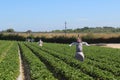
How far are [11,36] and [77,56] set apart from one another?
3161 inches

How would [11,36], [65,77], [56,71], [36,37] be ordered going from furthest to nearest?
[11,36]
[36,37]
[56,71]
[65,77]

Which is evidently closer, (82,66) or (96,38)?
(82,66)

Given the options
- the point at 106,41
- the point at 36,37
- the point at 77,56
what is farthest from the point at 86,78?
the point at 36,37

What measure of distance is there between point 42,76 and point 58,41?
71.2 metres

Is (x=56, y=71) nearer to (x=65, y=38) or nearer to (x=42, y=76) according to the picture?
(x=42, y=76)

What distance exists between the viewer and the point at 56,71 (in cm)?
2000

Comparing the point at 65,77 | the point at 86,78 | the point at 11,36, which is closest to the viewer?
the point at 86,78

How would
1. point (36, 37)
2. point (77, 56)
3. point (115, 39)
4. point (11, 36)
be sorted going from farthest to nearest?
point (11, 36)
point (36, 37)
point (115, 39)
point (77, 56)

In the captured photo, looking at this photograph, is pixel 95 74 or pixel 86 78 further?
pixel 95 74

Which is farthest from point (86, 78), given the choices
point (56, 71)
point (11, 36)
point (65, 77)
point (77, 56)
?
point (11, 36)

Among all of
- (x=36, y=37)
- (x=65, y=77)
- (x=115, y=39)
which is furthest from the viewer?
(x=36, y=37)

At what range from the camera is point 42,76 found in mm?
16547

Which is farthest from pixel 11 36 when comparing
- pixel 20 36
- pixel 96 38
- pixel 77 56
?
pixel 77 56

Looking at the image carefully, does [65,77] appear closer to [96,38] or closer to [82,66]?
[82,66]
